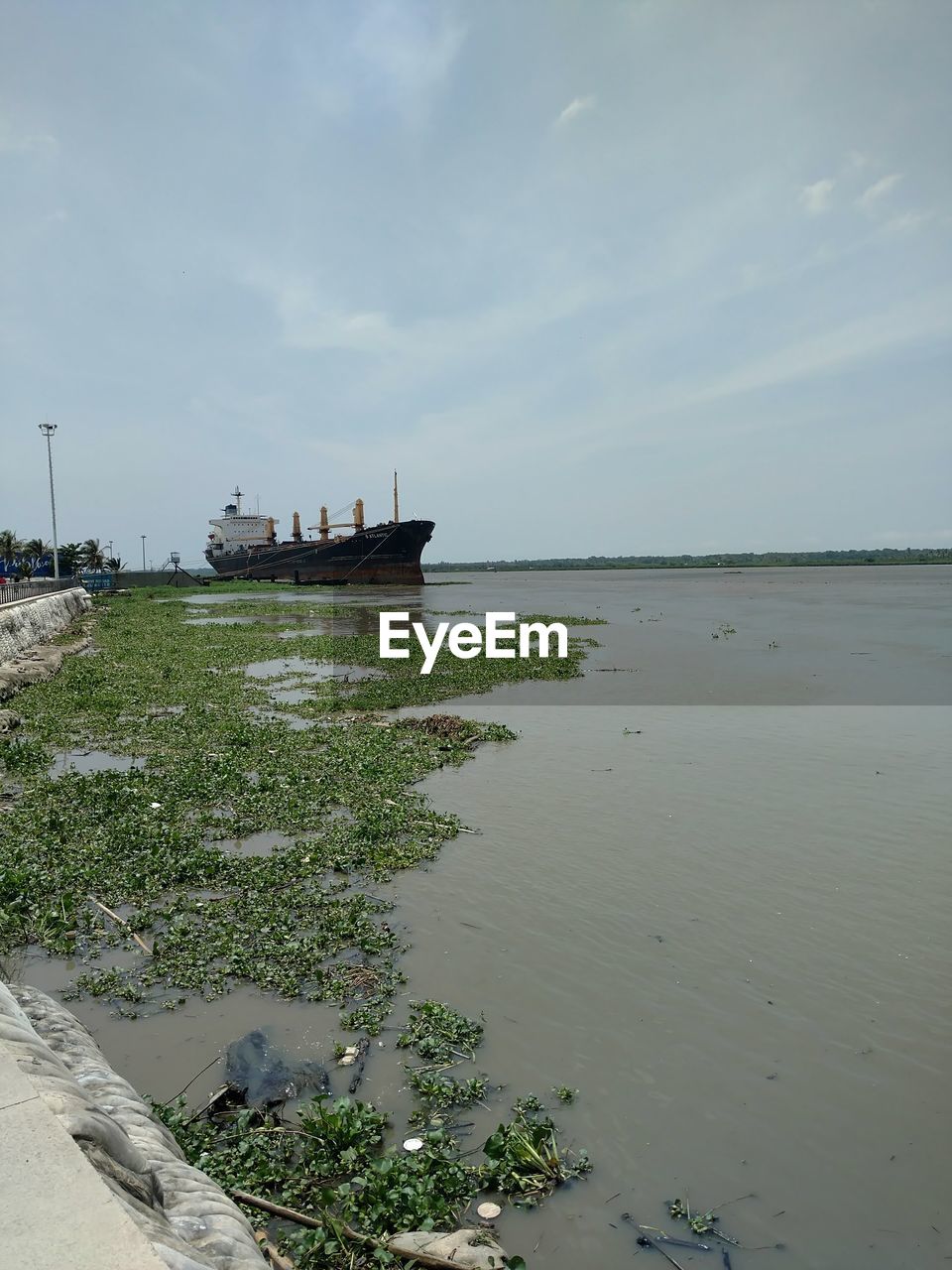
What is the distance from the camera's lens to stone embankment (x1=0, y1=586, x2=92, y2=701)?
16.5m

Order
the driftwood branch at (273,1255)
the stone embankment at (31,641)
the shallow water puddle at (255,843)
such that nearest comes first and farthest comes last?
the driftwood branch at (273,1255) → the shallow water puddle at (255,843) → the stone embankment at (31,641)

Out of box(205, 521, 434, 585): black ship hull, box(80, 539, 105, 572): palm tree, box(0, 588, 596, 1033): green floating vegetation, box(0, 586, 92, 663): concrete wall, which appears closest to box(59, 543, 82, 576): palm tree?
box(80, 539, 105, 572): palm tree

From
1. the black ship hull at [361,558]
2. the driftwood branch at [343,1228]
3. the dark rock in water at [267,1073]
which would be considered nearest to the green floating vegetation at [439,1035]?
the dark rock in water at [267,1073]

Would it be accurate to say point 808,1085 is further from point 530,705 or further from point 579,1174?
point 530,705

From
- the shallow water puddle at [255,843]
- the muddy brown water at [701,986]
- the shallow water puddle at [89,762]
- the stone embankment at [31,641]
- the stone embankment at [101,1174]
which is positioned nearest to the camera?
the stone embankment at [101,1174]

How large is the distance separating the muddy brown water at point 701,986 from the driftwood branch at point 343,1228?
42 centimetres

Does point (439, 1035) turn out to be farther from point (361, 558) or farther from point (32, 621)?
point (361, 558)

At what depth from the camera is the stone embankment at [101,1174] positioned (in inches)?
76.2

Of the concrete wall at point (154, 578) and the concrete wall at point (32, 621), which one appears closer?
the concrete wall at point (32, 621)

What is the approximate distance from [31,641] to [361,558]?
48.6m

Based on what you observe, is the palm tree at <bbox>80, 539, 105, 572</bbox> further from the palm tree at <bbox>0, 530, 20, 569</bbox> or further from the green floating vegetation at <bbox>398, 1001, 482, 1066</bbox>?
the green floating vegetation at <bbox>398, 1001, 482, 1066</bbox>

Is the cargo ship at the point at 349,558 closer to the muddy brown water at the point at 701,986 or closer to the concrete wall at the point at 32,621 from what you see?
the concrete wall at the point at 32,621

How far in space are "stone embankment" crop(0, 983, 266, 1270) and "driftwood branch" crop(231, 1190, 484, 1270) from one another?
1.16 ft

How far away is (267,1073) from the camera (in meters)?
4.13
